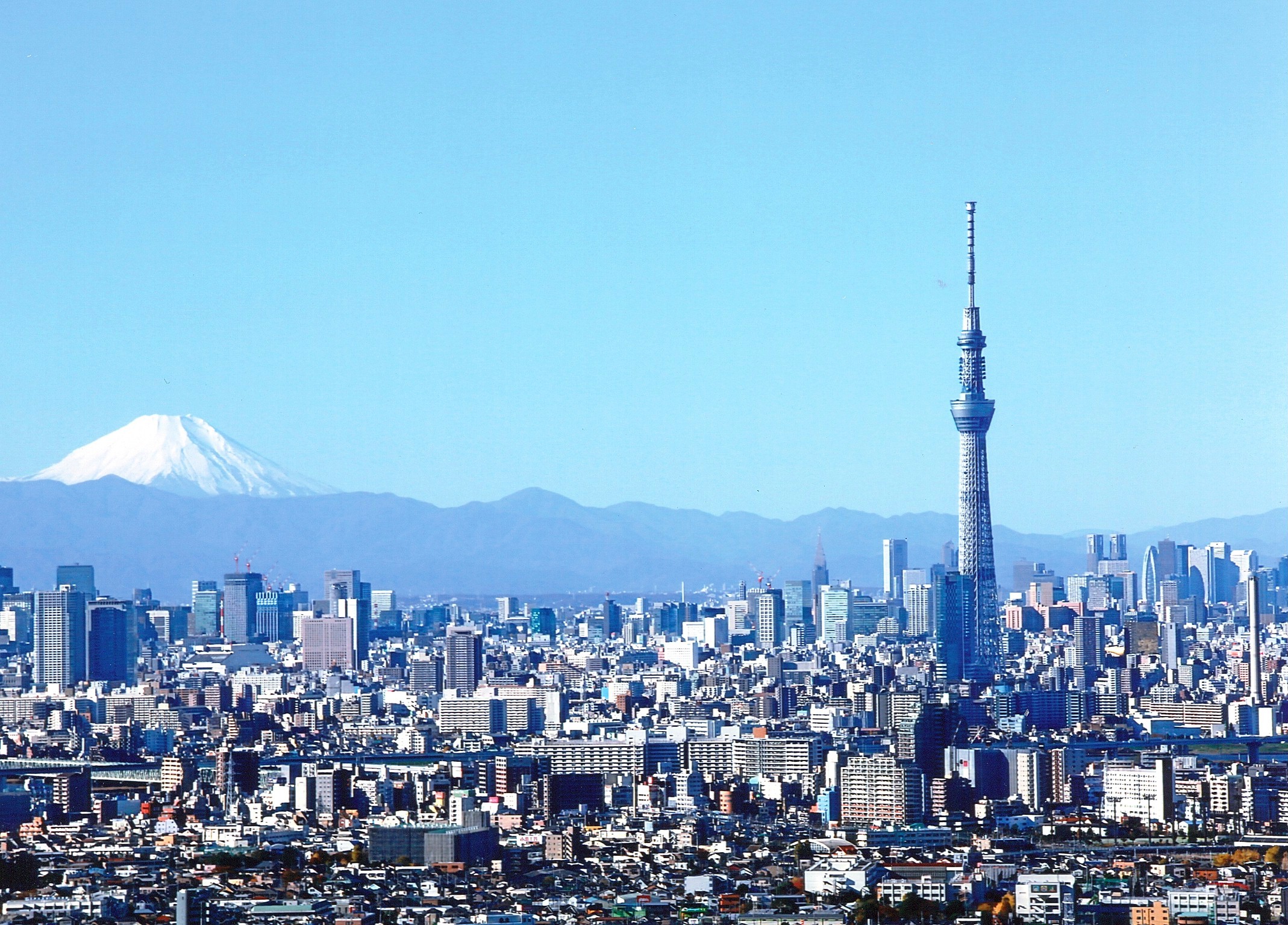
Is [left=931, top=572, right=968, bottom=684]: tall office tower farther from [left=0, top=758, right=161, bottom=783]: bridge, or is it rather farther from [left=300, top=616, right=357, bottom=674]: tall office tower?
[left=0, top=758, right=161, bottom=783]: bridge

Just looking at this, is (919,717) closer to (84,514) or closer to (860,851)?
(860,851)

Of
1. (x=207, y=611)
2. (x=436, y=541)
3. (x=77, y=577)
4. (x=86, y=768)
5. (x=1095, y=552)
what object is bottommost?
(x=86, y=768)

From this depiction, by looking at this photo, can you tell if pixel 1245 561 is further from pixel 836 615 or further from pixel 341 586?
pixel 341 586

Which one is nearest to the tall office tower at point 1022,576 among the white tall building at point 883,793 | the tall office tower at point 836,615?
the tall office tower at point 836,615

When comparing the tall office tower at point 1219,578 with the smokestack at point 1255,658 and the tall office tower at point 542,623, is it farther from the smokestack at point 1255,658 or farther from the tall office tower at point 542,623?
the smokestack at point 1255,658

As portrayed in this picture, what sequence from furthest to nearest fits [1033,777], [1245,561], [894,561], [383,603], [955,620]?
[894,561] < [383,603] < [1245,561] < [955,620] < [1033,777]

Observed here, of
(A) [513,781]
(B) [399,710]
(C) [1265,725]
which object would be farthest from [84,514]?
(A) [513,781]

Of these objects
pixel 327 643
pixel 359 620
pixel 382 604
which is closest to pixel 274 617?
pixel 359 620
